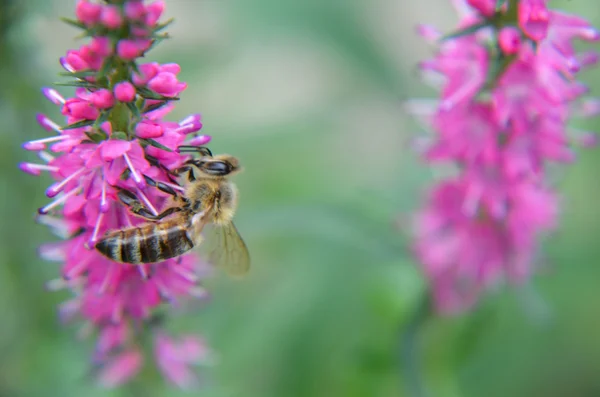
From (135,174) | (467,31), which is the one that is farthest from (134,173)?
(467,31)

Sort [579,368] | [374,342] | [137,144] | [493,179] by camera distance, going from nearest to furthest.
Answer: [137,144], [493,179], [374,342], [579,368]

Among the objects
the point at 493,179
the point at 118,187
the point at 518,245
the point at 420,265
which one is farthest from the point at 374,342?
the point at 118,187

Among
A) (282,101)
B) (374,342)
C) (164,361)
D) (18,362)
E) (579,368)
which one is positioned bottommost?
(18,362)

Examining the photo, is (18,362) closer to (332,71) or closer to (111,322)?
(111,322)

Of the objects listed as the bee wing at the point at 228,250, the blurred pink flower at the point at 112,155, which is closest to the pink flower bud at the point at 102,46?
the blurred pink flower at the point at 112,155

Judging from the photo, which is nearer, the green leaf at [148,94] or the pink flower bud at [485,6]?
the green leaf at [148,94]

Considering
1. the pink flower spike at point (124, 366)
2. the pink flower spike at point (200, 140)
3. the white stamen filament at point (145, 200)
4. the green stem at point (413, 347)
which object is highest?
the green stem at point (413, 347)

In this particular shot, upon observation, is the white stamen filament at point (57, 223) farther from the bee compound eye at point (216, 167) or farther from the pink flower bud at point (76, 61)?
the pink flower bud at point (76, 61)
